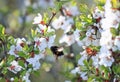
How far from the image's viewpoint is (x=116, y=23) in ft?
8.03

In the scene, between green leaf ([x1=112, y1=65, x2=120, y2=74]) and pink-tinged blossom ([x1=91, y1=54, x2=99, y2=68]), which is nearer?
green leaf ([x1=112, y1=65, x2=120, y2=74])

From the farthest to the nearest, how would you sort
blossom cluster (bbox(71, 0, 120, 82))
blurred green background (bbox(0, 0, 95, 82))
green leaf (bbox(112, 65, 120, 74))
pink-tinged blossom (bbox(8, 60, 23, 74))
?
blurred green background (bbox(0, 0, 95, 82)), pink-tinged blossom (bbox(8, 60, 23, 74)), green leaf (bbox(112, 65, 120, 74)), blossom cluster (bbox(71, 0, 120, 82))

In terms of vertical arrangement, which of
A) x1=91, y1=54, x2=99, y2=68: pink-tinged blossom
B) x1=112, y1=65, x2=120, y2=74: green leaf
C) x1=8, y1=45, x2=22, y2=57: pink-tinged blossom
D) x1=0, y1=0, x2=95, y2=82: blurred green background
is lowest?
x1=112, y1=65, x2=120, y2=74: green leaf

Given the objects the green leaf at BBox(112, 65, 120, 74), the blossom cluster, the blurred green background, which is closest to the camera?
the blossom cluster


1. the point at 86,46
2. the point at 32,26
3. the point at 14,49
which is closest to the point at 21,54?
the point at 14,49

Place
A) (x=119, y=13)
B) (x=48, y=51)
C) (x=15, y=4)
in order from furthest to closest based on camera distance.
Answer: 1. (x=15, y=4)
2. (x=48, y=51)
3. (x=119, y=13)

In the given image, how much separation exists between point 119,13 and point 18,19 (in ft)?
9.85

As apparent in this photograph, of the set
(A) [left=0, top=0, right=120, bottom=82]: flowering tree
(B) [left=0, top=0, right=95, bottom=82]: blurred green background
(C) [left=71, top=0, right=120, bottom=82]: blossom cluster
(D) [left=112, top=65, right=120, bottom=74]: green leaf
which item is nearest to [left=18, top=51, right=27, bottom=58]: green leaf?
(A) [left=0, top=0, right=120, bottom=82]: flowering tree

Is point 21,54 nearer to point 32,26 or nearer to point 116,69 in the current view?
point 116,69

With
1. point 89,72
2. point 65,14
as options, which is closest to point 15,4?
point 65,14

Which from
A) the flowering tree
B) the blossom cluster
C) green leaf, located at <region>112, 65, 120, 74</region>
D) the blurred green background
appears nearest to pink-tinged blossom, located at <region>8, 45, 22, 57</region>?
the flowering tree

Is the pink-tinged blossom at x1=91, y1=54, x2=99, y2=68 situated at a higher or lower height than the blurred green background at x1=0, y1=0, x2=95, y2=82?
lower

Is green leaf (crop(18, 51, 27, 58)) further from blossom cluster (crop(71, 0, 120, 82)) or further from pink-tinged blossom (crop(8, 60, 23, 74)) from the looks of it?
blossom cluster (crop(71, 0, 120, 82))

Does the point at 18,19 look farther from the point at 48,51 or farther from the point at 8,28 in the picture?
the point at 48,51
